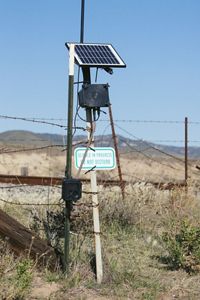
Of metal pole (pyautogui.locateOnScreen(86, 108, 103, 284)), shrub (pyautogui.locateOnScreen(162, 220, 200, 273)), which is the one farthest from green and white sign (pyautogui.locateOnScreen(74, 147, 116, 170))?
shrub (pyautogui.locateOnScreen(162, 220, 200, 273))

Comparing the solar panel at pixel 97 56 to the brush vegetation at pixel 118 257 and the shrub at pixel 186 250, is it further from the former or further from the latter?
the shrub at pixel 186 250

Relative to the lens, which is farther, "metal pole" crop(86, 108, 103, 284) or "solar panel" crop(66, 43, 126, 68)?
"metal pole" crop(86, 108, 103, 284)

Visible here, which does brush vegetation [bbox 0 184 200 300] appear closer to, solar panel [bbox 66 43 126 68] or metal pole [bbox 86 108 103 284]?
metal pole [bbox 86 108 103 284]

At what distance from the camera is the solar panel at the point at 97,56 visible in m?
7.54

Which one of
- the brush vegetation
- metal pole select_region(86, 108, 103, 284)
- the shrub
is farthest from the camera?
the shrub

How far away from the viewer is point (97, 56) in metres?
7.70

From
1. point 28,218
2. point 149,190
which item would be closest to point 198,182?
point 149,190

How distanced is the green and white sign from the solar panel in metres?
1.04

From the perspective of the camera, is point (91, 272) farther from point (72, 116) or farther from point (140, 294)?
point (72, 116)

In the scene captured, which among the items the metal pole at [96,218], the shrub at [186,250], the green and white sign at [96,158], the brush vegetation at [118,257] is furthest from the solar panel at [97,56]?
the shrub at [186,250]

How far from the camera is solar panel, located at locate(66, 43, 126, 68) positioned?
754 cm

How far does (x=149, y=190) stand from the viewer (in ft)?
41.1

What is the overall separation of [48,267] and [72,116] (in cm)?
184

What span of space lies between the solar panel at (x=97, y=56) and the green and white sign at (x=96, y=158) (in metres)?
1.04
